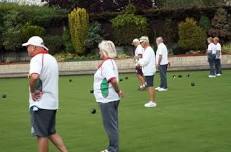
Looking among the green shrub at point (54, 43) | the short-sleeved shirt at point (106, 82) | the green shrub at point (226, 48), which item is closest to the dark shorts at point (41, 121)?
the short-sleeved shirt at point (106, 82)

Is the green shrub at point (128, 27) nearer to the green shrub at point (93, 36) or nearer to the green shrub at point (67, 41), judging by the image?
the green shrub at point (93, 36)

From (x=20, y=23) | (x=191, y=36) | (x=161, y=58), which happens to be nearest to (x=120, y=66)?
(x=191, y=36)

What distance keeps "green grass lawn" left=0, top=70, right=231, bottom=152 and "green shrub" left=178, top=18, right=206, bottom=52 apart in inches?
596

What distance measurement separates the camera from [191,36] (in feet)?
105

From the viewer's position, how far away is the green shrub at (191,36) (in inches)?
1258

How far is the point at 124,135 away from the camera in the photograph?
9.82 m

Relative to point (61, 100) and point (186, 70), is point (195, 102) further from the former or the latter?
point (186, 70)

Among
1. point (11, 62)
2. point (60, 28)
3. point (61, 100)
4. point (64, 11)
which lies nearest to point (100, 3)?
point (64, 11)

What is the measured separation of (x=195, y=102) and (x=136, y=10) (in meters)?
21.9

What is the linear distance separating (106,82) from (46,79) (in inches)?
44.3

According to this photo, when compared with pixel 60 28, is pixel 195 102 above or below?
below

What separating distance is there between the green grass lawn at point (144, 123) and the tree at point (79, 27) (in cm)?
1795

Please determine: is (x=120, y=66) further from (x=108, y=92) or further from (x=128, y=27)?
(x=108, y=92)

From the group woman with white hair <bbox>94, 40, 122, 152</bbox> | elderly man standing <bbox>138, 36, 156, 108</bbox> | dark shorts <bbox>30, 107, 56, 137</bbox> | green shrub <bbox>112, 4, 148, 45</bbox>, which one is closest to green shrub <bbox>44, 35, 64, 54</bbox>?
green shrub <bbox>112, 4, 148, 45</bbox>
